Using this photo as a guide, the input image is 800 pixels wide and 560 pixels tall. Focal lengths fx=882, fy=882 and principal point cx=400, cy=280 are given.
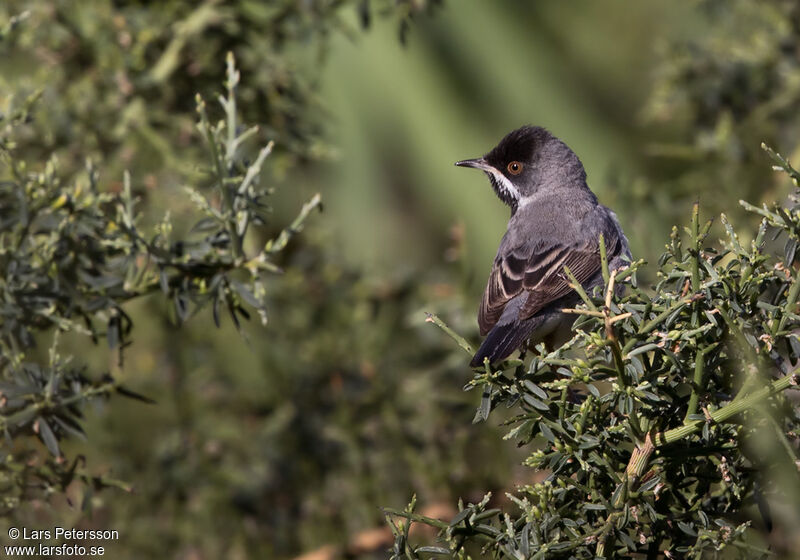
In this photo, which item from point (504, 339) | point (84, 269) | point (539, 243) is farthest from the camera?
point (539, 243)

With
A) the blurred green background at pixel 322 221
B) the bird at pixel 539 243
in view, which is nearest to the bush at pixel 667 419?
the bird at pixel 539 243

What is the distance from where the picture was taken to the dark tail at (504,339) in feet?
9.63

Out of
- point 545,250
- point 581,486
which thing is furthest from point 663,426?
point 545,250

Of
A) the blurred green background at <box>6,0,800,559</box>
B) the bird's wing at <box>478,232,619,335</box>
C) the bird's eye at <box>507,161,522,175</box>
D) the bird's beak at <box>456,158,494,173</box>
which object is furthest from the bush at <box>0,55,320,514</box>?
the bird's eye at <box>507,161,522,175</box>

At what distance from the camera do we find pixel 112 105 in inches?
159

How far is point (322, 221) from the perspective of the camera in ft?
16.9

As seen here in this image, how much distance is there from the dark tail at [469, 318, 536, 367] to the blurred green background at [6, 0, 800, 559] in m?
0.64

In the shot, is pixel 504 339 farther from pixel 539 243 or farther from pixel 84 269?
pixel 84 269

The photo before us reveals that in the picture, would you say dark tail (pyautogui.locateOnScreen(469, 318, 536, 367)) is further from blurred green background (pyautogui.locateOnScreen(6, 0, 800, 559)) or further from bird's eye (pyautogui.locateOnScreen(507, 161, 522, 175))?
bird's eye (pyautogui.locateOnScreen(507, 161, 522, 175))

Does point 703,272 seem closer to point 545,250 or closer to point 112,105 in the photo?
point 545,250

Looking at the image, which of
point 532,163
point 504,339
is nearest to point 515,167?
point 532,163

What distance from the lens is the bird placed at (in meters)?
3.48

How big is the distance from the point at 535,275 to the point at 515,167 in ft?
3.33

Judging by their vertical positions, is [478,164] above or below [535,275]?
above
